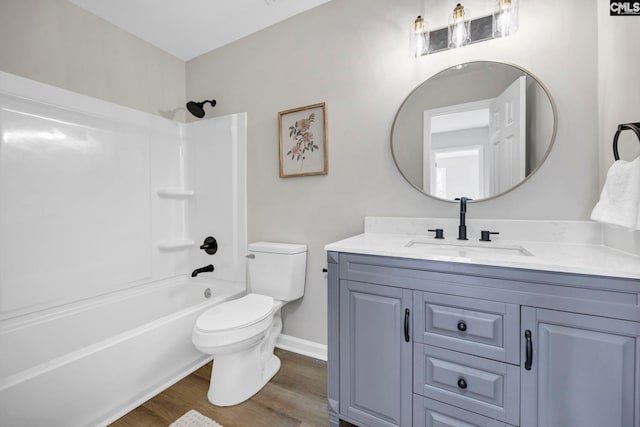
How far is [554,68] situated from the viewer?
132cm

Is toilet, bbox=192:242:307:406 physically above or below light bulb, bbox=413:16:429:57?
below

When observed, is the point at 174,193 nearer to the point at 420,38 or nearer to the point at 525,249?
the point at 420,38

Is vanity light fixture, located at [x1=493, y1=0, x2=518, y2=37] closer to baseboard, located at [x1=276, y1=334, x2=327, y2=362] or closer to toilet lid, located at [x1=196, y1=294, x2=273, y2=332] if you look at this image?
toilet lid, located at [x1=196, y1=294, x2=273, y2=332]

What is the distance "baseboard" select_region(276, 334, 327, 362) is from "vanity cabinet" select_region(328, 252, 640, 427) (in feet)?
2.14

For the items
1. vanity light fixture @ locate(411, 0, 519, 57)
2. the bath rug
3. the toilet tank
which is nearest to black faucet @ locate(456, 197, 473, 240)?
vanity light fixture @ locate(411, 0, 519, 57)

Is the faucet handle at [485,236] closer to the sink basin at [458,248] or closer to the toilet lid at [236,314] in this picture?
the sink basin at [458,248]

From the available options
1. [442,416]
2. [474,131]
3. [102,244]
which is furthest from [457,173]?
[102,244]

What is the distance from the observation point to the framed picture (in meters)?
1.90

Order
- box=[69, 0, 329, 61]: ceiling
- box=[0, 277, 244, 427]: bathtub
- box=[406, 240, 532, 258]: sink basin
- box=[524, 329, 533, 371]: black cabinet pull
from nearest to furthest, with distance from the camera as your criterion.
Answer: box=[524, 329, 533, 371]: black cabinet pull < box=[0, 277, 244, 427]: bathtub < box=[406, 240, 532, 258]: sink basin < box=[69, 0, 329, 61]: ceiling

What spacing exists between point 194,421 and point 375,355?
1000mm

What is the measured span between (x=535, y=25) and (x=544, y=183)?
0.81 metres

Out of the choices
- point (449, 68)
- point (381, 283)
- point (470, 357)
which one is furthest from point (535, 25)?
point (470, 357)

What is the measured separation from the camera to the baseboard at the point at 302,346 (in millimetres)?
1936

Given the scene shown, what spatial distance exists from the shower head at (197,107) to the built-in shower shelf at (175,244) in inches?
45.7
